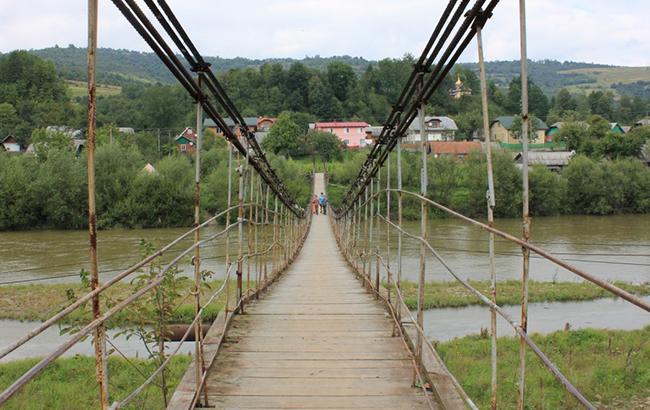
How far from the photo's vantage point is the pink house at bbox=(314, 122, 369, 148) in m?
62.9

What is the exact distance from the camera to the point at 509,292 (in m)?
13.2

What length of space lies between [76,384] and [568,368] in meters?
5.99

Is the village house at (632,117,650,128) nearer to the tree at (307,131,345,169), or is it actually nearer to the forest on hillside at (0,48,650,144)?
the forest on hillside at (0,48,650,144)

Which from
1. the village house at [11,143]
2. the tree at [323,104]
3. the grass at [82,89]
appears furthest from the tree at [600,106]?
the village house at [11,143]

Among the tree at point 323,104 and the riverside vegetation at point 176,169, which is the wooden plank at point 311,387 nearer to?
the riverside vegetation at point 176,169

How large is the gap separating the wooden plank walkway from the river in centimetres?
718

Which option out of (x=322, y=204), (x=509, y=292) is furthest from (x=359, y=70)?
(x=509, y=292)

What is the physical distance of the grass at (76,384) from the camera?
649 centimetres

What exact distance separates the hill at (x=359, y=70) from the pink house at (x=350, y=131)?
2325 cm

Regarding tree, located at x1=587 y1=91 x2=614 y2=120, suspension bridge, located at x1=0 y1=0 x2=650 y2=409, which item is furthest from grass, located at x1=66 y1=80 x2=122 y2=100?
Answer: suspension bridge, located at x1=0 y1=0 x2=650 y2=409

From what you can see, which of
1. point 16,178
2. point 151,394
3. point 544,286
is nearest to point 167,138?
point 16,178

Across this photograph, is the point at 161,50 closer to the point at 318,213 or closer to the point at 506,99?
the point at 318,213

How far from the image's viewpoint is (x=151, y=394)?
21.9 ft

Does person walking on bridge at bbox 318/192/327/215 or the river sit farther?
person walking on bridge at bbox 318/192/327/215
